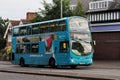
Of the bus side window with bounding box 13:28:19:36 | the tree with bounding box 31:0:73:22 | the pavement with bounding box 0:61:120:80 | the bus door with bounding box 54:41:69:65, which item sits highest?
the tree with bounding box 31:0:73:22

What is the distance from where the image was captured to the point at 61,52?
33.9m

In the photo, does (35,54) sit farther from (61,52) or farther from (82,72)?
(82,72)

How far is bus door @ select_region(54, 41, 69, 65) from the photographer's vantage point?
3322 cm

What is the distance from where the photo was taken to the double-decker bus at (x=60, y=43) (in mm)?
33031

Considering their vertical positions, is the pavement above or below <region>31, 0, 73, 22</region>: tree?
below

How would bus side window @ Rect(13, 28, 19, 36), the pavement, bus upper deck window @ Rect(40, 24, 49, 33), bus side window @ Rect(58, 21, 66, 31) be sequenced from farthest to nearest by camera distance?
bus side window @ Rect(13, 28, 19, 36) < bus upper deck window @ Rect(40, 24, 49, 33) < bus side window @ Rect(58, 21, 66, 31) < the pavement

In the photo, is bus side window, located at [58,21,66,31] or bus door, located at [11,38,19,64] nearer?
bus side window, located at [58,21,66,31]

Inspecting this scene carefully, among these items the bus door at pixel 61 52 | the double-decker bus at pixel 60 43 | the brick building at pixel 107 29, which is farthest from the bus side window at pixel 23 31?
the brick building at pixel 107 29

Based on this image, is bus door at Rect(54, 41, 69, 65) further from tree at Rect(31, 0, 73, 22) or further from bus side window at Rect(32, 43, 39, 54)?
tree at Rect(31, 0, 73, 22)

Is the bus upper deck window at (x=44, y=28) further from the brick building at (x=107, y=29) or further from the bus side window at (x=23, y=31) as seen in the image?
the brick building at (x=107, y=29)

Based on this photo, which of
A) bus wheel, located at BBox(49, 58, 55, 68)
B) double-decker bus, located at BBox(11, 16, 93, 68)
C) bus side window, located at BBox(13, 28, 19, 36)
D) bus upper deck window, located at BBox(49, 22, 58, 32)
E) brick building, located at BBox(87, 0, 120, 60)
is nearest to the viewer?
double-decker bus, located at BBox(11, 16, 93, 68)

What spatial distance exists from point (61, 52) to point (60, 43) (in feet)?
2.38

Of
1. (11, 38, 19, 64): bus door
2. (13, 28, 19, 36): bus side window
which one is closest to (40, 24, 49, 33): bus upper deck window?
(13, 28, 19, 36): bus side window

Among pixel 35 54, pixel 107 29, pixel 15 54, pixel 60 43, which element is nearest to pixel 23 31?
pixel 15 54
